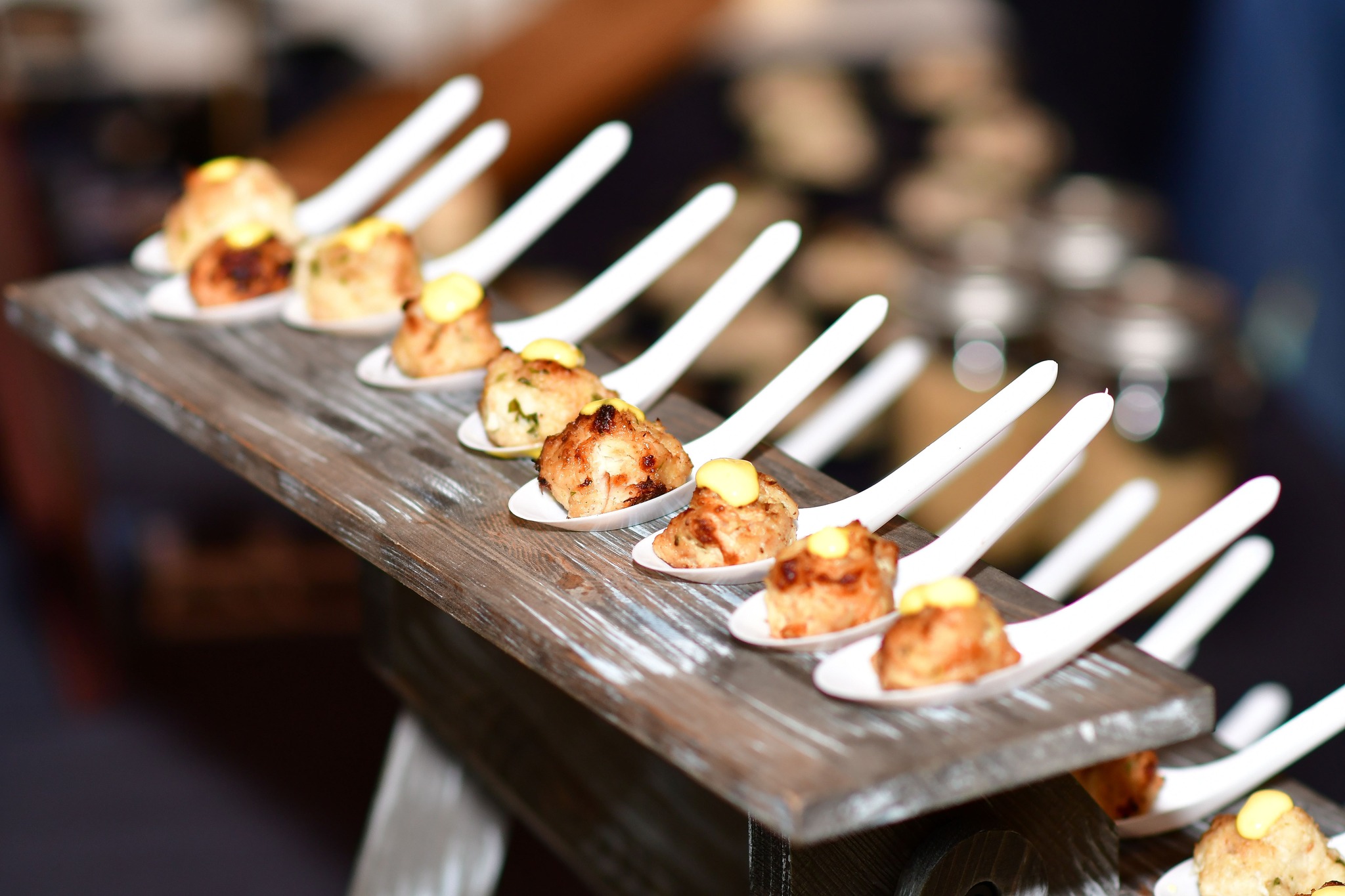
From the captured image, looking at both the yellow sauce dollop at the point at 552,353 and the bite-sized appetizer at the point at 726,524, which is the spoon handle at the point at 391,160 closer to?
the yellow sauce dollop at the point at 552,353

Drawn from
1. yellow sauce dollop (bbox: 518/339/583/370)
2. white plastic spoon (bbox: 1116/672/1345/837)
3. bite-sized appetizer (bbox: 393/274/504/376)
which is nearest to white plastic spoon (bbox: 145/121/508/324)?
bite-sized appetizer (bbox: 393/274/504/376)

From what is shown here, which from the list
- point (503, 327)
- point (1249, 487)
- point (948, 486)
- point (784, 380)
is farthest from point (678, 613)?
point (948, 486)

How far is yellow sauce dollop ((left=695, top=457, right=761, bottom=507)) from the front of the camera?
1.04 m

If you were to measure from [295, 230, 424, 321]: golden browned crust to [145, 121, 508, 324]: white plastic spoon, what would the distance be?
7cm

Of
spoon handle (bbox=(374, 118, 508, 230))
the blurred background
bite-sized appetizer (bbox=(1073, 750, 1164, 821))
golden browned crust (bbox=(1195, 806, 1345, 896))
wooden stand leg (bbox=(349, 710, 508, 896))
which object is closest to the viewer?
golden browned crust (bbox=(1195, 806, 1345, 896))

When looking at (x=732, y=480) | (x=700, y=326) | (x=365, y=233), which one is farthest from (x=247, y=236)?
(x=732, y=480)

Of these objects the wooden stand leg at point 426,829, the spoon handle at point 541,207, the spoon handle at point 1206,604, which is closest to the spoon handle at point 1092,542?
the spoon handle at point 1206,604

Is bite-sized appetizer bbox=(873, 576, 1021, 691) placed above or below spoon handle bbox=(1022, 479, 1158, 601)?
above

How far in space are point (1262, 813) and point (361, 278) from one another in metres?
1.03

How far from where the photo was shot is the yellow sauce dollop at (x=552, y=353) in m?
1.28

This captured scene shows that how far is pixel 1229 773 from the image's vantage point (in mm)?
1217

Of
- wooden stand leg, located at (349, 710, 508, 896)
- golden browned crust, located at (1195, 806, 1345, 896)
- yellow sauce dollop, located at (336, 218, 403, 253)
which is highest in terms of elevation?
yellow sauce dollop, located at (336, 218, 403, 253)

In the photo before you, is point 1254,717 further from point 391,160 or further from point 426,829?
point 391,160

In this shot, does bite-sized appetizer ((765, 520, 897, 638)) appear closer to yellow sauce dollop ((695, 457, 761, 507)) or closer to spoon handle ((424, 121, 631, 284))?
yellow sauce dollop ((695, 457, 761, 507))
